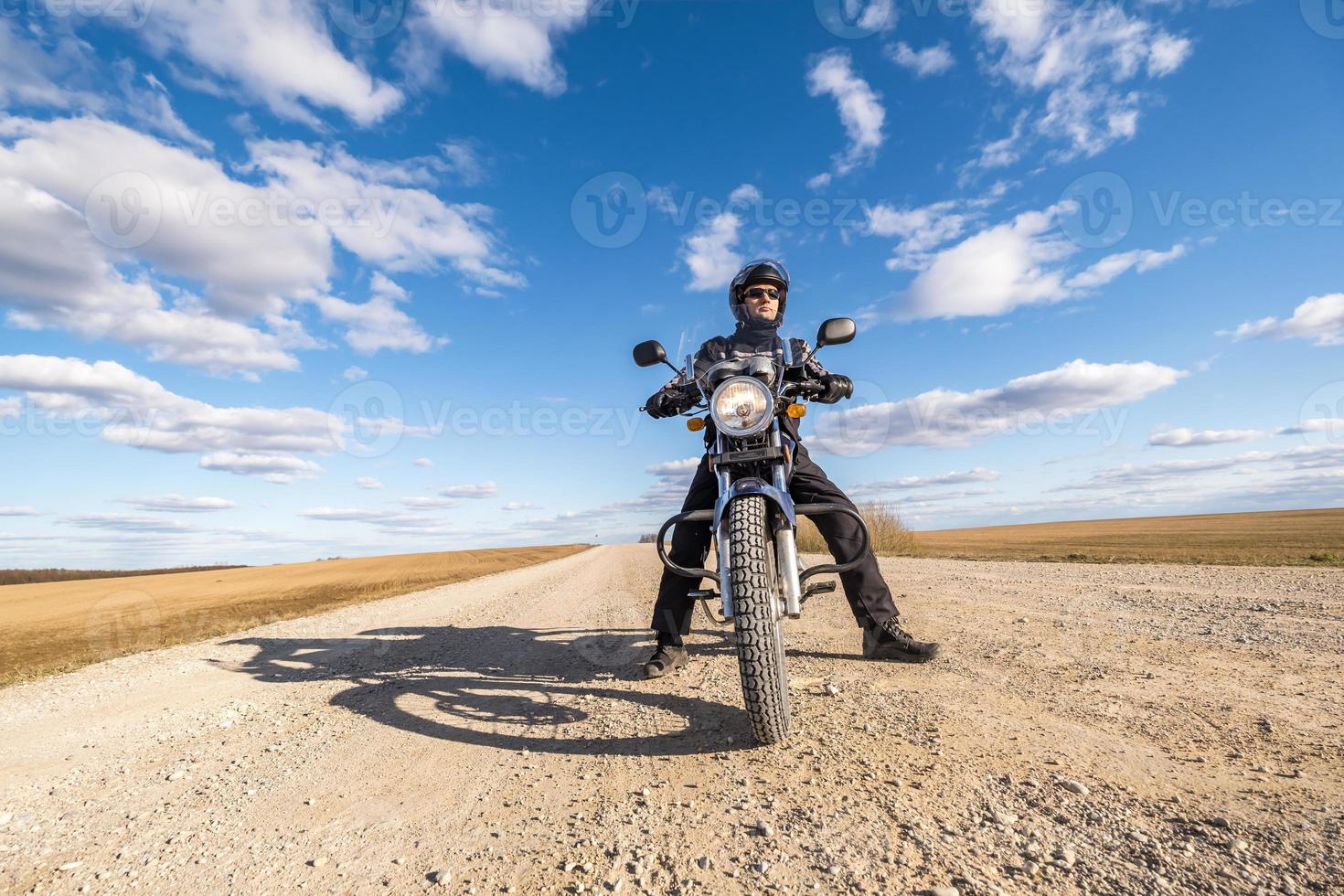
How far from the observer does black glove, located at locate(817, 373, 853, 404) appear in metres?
3.94

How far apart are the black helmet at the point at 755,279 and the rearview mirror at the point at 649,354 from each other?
2.79 ft

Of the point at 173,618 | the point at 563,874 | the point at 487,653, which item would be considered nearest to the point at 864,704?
the point at 563,874

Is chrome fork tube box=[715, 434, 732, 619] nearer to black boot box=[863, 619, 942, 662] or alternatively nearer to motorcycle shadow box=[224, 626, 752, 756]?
motorcycle shadow box=[224, 626, 752, 756]

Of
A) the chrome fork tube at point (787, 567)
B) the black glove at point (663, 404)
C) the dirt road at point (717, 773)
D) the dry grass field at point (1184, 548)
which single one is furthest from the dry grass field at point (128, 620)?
the dry grass field at point (1184, 548)

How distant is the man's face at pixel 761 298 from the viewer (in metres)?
4.52

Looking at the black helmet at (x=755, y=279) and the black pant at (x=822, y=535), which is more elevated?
the black helmet at (x=755, y=279)

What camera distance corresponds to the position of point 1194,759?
7.22ft

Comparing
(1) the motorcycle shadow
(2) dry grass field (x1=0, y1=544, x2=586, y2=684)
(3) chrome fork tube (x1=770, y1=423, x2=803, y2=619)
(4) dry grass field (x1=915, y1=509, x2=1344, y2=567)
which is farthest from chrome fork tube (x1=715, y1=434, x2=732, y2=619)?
(4) dry grass field (x1=915, y1=509, x2=1344, y2=567)

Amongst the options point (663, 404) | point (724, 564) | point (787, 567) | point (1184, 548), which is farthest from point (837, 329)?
point (1184, 548)

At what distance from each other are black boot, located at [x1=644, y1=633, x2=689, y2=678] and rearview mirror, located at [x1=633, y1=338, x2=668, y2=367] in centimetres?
204

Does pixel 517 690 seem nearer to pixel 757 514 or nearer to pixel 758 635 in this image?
pixel 758 635

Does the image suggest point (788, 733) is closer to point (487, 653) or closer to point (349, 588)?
→ point (487, 653)

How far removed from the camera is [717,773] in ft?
7.89

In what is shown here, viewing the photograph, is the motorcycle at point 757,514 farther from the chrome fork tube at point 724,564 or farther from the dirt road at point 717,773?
the dirt road at point 717,773
